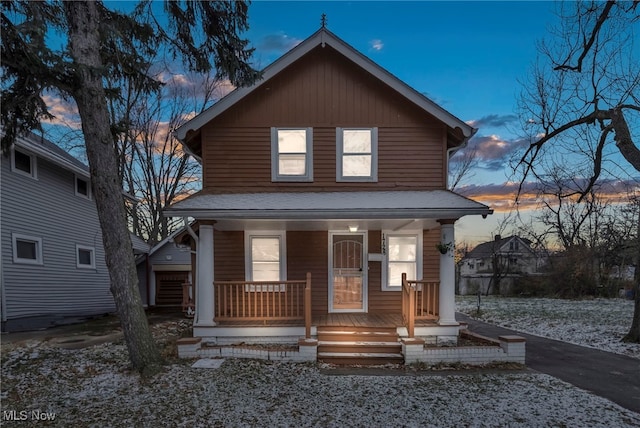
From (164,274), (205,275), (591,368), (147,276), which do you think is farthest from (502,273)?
(205,275)

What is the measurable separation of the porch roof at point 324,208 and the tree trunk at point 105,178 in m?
1.14

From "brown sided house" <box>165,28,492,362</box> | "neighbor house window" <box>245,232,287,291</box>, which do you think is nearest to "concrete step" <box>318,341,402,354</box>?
"brown sided house" <box>165,28,492,362</box>

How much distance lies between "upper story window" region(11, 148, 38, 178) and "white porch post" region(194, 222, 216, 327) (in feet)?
24.2

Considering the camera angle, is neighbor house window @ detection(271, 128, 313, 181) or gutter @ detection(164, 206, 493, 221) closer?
gutter @ detection(164, 206, 493, 221)

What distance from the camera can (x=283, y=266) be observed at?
8469 mm

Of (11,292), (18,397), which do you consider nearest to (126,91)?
(11,292)

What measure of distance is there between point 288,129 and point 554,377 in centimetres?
724

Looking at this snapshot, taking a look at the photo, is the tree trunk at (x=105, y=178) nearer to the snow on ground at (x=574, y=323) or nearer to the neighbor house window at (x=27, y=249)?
the neighbor house window at (x=27, y=249)

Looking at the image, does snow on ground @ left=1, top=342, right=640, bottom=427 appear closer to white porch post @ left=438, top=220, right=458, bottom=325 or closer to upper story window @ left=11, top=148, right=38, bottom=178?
white porch post @ left=438, top=220, right=458, bottom=325

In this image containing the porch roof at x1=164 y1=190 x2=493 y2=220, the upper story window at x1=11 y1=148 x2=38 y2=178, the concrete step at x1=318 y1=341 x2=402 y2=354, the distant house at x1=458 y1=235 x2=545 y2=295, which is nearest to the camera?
the concrete step at x1=318 y1=341 x2=402 y2=354

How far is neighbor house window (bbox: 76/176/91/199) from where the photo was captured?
43.7 feet

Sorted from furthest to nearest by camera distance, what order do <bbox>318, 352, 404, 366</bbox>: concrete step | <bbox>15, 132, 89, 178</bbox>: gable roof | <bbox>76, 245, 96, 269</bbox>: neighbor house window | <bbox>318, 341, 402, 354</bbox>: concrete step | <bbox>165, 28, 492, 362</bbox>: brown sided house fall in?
<bbox>76, 245, 96, 269</bbox>: neighbor house window
<bbox>15, 132, 89, 178</bbox>: gable roof
<bbox>165, 28, 492, 362</bbox>: brown sided house
<bbox>318, 341, 402, 354</bbox>: concrete step
<bbox>318, 352, 404, 366</bbox>: concrete step

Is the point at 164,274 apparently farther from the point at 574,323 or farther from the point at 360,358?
the point at 574,323

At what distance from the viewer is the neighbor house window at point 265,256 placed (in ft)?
27.7
